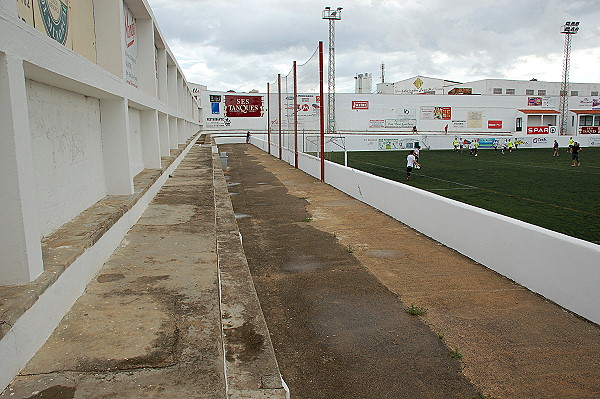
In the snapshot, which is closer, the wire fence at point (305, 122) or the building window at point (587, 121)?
the wire fence at point (305, 122)

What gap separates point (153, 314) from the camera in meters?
4.45

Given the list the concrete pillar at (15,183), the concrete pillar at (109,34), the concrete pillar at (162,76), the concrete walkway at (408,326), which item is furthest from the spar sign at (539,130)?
the concrete pillar at (15,183)

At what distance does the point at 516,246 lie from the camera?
7.93 metres

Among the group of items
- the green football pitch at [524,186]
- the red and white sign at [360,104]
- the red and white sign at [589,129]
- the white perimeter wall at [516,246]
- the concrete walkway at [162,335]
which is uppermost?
the red and white sign at [360,104]

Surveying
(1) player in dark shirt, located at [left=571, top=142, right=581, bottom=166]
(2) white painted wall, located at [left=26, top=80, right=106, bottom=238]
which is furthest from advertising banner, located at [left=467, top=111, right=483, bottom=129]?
(2) white painted wall, located at [left=26, top=80, right=106, bottom=238]

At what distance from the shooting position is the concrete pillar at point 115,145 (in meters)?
8.07

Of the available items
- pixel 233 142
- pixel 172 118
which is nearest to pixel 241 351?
pixel 172 118

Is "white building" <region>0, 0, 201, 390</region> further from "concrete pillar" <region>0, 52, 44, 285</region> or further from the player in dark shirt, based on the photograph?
the player in dark shirt

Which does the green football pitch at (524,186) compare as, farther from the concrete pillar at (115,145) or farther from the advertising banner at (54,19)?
the advertising banner at (54,19)

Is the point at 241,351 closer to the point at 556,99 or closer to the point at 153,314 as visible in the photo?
the point at 153,314

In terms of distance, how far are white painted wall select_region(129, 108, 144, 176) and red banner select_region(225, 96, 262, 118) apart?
174ft

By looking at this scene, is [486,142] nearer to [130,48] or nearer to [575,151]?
[575,151]

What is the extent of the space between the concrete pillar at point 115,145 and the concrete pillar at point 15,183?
429cm

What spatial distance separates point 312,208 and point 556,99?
68.8 meters
